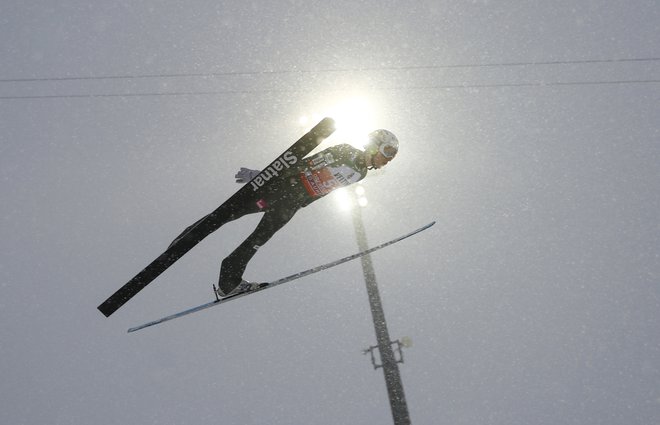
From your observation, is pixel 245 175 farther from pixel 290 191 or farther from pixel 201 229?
pixel 201 229

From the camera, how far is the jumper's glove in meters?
6.65

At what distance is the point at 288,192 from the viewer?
21.4 ft

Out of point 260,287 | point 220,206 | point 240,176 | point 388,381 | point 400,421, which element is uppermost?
point 240,176

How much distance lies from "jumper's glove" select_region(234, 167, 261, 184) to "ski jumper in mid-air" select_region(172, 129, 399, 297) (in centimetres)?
4

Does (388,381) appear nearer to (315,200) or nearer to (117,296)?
(315,200)

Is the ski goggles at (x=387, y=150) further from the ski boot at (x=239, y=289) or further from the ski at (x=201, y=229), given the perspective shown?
the ski boot at (x=239, y=289)

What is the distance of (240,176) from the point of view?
21.9 feet

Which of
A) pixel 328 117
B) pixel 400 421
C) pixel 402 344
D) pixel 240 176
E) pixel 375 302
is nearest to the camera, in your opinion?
pixel 328 117

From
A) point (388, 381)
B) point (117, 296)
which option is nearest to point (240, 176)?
point (117, 296)

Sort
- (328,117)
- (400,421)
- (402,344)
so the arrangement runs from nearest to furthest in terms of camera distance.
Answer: (328,117) → (400,421) → (402,344)

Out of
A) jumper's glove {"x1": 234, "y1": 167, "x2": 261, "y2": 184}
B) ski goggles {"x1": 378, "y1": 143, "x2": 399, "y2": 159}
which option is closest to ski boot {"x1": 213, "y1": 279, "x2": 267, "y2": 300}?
jumper's glove {"x1": 234, "y1": 167, "x2": 261, "y2": 184}

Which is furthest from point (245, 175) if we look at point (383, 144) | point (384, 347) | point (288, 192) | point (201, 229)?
point (384, 347)

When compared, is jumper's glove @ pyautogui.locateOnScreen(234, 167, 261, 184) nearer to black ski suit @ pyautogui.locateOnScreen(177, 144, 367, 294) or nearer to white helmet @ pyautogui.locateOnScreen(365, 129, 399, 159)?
black ski suit @ pyautogui.locateOnScreen(177, 144, 367, 294)

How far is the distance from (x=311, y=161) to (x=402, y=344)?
24.7 feet
